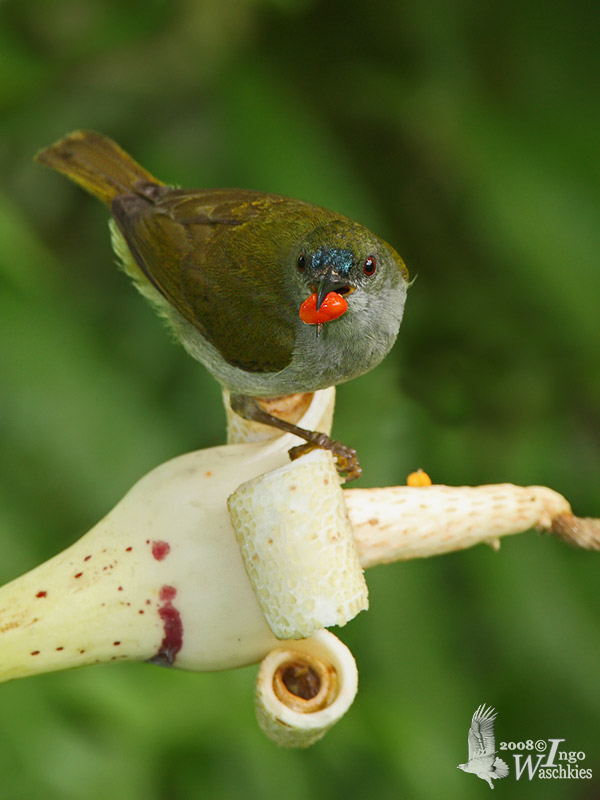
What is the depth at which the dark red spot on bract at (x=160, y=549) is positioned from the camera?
1776 millimetres

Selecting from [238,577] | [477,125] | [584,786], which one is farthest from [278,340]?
[584,786]

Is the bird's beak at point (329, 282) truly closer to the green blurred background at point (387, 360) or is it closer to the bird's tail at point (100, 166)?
the bird's tail at point (100, 166)

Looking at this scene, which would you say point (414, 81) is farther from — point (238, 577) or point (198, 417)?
point (238, 577)

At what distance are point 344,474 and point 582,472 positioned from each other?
118 centimetres

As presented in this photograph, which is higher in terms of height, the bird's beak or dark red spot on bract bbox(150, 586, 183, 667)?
the bird's beak

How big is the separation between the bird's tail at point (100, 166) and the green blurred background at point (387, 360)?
10.3 inches

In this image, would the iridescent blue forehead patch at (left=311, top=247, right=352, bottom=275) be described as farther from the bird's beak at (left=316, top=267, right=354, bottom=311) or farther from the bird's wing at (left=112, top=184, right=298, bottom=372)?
the bird's wing at (left=112, top=184, right=298, bottom=372)

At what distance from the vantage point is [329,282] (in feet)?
7.14

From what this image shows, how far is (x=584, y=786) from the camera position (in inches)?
133

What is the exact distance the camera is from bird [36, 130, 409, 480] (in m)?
2.23

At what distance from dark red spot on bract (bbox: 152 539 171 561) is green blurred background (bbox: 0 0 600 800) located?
35.8 inches

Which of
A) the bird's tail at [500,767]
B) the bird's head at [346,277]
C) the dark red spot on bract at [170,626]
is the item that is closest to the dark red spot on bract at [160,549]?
the dark red spot on bract at [170,626]

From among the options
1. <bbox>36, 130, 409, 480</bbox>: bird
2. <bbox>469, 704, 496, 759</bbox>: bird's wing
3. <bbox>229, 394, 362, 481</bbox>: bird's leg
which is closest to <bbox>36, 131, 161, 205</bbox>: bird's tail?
<bbox>36, 130, 409, 480</bbox>: bird

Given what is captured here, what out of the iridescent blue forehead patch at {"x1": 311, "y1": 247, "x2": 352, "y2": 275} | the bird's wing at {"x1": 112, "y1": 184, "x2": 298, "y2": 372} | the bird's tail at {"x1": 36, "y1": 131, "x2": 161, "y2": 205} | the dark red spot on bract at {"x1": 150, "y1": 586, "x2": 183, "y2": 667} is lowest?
the dark red spot on bract at {"x1": 150, "y1": 586, "x2": 183, "y2": 667}
